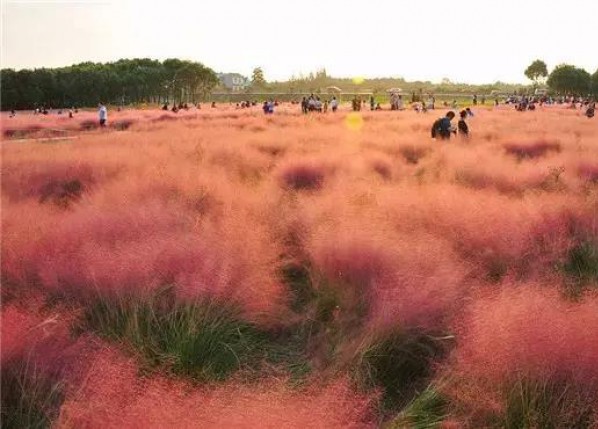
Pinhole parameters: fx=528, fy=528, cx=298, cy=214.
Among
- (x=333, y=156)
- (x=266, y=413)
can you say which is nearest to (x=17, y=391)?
(x=266, y=413)

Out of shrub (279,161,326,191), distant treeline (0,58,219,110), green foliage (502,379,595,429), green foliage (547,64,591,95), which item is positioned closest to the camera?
green foliage (502,379,595,429)

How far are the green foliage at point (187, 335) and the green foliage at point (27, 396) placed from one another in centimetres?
66

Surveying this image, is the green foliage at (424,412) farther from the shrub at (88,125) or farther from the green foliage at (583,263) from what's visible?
the shrub at (88,125)

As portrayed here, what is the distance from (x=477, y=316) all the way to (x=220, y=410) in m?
2.10

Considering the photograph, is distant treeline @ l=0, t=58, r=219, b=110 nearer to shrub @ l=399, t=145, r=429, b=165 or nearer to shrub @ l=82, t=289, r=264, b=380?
shrub @ l=399, t=145, r=429, b=165

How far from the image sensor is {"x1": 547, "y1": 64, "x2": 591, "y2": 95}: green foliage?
97062 mm

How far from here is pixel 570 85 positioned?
Result: 319 ft

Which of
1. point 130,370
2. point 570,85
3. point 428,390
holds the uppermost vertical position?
point 570,85

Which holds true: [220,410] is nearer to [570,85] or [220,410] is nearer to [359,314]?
[359,314]

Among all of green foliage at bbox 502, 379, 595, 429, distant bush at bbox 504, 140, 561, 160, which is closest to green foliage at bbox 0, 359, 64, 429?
green foliage at bbox 502, 379, 595, 429

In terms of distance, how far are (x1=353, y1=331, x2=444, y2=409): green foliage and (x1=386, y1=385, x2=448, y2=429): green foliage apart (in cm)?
31

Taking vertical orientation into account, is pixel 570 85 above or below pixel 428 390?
above

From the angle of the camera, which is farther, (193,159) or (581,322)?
(193,159)

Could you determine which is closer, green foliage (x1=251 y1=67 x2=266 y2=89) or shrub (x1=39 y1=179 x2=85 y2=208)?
shrub (x1=39 y1=179 x2=85 y2=208)
